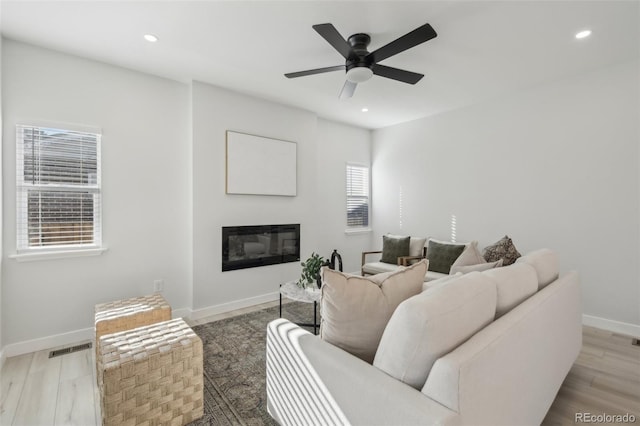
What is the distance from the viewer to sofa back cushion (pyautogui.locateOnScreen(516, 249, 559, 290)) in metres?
1.99

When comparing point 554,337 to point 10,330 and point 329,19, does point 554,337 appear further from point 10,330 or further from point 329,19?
point 10,330

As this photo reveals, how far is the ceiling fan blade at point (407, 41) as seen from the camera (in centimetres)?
201

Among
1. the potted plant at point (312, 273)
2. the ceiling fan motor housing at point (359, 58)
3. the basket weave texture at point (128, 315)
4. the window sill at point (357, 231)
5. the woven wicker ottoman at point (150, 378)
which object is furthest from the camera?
the window sill at point (357, 231)

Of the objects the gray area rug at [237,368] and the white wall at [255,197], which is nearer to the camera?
the gray area rug at [237,368]

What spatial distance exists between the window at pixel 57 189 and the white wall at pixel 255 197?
956 mm

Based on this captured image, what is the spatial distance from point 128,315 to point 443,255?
11.6ft

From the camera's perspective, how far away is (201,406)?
1870mm

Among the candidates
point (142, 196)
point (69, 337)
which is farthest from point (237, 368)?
point (142, 196)

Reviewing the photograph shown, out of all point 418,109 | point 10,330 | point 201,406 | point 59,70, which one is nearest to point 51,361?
point 10,330

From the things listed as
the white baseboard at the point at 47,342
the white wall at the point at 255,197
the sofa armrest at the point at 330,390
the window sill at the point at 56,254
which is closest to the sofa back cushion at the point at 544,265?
the sofa armrest at the point at 330,390

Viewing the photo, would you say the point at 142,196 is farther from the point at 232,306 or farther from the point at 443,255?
the point at 443,255

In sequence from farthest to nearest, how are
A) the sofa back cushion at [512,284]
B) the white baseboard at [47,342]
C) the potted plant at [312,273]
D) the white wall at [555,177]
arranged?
the white wall at [555,177]
the potted plant at [312,273]
the white baseboard at [47,342]
the sofa back cushion at [512,284]

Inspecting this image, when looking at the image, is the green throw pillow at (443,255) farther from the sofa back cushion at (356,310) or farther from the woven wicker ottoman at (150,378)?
the woven wicker ottoman at (150,378)

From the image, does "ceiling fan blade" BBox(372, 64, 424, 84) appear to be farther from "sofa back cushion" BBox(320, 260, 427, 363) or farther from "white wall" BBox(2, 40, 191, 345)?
"white wall" BBox(2, 40, 191, 345)
